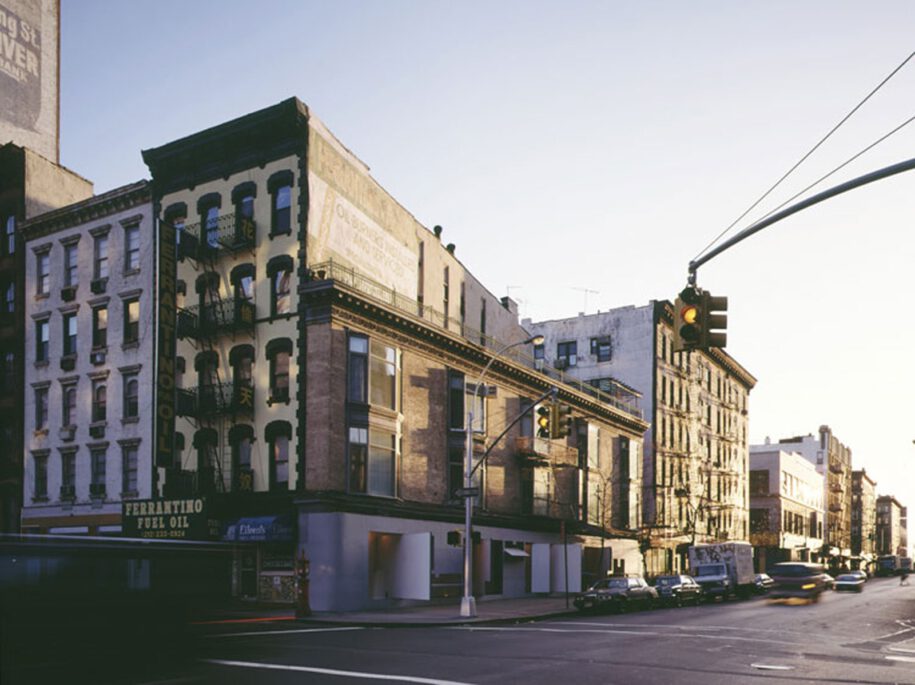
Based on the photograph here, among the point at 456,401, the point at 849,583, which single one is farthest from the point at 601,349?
the point at 456,401

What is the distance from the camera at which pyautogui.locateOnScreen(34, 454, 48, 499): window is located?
43.0 meters

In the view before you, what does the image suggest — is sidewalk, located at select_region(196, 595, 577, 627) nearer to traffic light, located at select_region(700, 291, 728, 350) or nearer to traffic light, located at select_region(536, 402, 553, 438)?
traffic light, located at select_region(536, 402, 553, 438)

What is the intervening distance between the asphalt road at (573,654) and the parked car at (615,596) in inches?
224

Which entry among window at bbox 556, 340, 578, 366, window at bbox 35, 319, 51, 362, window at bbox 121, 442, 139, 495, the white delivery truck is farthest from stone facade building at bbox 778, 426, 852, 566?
window at bbox 35, 319, 51, 362

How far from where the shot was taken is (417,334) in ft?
129

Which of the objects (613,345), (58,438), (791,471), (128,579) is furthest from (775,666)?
(791,471)

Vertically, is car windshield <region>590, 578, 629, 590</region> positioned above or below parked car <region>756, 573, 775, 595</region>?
above

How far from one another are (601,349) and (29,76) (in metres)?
45.1

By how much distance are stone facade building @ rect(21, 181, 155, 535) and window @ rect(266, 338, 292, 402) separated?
7262mm

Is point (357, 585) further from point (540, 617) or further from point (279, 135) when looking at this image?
point (279, 135)

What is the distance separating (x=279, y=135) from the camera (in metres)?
36.9

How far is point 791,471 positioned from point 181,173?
86878 millimetres

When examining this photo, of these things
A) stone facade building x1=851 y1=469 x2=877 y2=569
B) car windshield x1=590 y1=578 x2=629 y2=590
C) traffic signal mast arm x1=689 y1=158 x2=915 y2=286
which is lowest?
stone facade building x1=851 y1=469 x2=877 y2=569

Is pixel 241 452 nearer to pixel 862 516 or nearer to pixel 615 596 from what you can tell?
pixel 615 596
